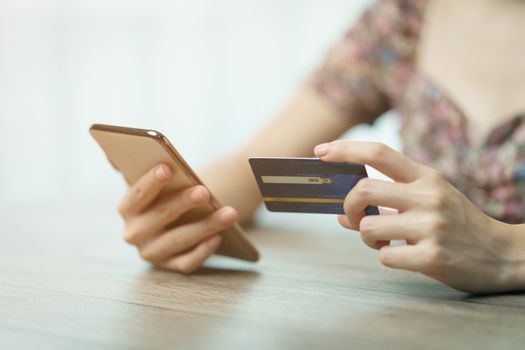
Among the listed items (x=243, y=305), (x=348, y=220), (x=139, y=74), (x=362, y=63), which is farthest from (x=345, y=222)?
(x=139, y=74)

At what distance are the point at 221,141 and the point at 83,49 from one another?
90 cm

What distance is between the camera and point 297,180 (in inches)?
30.0

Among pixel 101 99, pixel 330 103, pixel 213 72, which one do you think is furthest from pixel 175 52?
pixel 330 103

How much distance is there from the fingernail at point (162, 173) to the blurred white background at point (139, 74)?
1954 millimetres

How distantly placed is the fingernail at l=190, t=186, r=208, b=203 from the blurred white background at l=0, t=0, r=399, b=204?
77.0 inches

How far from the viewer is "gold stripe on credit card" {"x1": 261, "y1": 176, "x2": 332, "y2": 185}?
748 millimetres

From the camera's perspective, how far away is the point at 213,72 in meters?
3.67

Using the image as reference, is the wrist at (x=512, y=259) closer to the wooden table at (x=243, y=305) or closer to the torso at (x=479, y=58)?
the wooden table at (x=243, y=305)

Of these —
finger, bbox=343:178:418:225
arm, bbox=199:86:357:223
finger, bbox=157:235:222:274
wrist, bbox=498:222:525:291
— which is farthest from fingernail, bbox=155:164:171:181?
arm, bbox=199:86:357:223

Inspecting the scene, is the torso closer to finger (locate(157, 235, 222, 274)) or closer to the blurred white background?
finger (locate(157, 235, 222, 274))

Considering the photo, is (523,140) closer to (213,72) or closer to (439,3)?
(439,3)

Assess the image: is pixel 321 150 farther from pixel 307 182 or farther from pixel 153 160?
pixel 153 160

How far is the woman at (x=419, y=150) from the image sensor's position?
72cm

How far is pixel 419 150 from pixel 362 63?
29 cm
